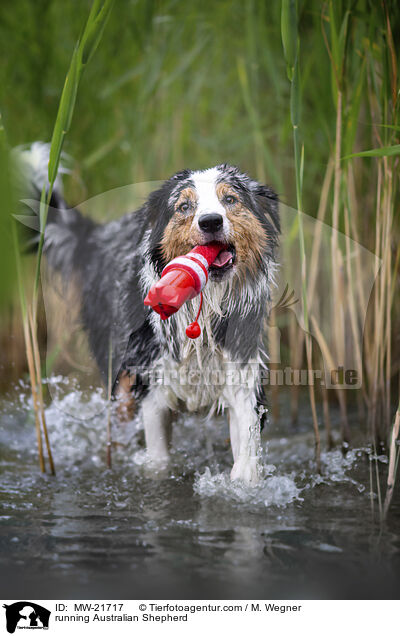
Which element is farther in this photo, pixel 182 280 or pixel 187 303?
pixel 187 303

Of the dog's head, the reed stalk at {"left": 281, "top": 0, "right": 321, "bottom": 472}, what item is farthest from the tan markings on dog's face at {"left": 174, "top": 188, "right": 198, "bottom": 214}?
the reed stalk at {"left": 281, "top": 0, "right": 321, "bottom": 472}

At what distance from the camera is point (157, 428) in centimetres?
119

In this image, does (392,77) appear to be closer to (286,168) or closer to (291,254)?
(286,168)

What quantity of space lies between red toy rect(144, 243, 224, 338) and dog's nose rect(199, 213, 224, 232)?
3cm

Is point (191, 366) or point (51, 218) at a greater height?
point (51, 218)

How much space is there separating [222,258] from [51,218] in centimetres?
45

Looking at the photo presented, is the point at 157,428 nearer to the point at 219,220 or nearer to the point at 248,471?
the point at 248,471

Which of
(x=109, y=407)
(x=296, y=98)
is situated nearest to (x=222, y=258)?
(x=296, y=98)

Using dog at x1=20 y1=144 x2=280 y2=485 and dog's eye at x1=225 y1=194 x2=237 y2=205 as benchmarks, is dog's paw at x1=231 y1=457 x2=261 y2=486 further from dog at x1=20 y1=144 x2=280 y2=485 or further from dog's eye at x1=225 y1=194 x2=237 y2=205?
dog's eye at x1=225 y1=194 x2=237 y2=205

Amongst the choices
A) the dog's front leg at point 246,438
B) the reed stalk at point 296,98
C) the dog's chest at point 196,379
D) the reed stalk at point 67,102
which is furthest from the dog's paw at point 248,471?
→ the reed stalk at point 67,102

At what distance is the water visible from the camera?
34.4 inches

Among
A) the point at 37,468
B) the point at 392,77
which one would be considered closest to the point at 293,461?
the point at 37,468
